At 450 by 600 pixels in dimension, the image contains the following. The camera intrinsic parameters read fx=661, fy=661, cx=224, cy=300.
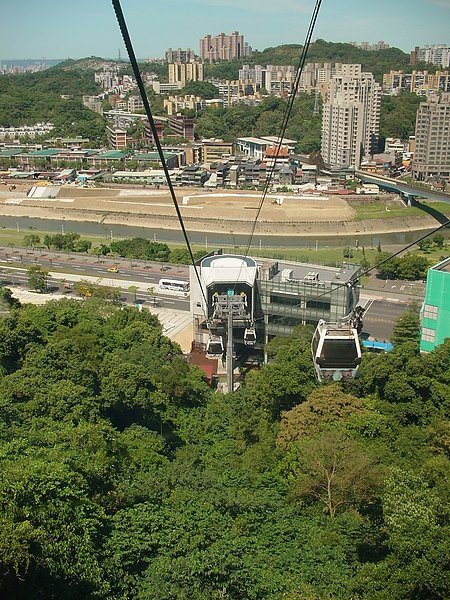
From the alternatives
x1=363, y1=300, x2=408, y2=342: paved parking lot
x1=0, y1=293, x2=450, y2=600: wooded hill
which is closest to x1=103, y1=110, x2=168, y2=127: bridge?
x1=363, y1=300, x2=408, y2=342: paved parking lot

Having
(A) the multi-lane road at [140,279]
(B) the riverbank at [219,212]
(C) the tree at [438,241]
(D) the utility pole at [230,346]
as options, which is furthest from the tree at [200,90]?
(D) the utility pole at [230,346]

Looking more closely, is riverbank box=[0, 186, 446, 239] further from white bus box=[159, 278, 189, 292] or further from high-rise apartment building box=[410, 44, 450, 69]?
high-rise apartment building box=[410, 44, 450, 69]

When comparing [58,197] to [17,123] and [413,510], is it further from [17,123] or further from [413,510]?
[413,510]

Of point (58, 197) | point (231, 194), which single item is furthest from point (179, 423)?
point (58, 197)

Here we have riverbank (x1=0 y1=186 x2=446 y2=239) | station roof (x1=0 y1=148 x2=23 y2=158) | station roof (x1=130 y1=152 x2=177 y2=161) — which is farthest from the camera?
station roof (x1=0 y1=148 x2=23 y2=158)

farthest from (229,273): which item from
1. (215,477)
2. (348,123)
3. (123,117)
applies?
(123,117)

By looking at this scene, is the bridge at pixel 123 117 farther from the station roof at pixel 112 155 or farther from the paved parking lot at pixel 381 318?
the paved parking lot at pixel 381 318

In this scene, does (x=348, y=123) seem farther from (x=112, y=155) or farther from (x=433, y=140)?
(x=112, y=155)
